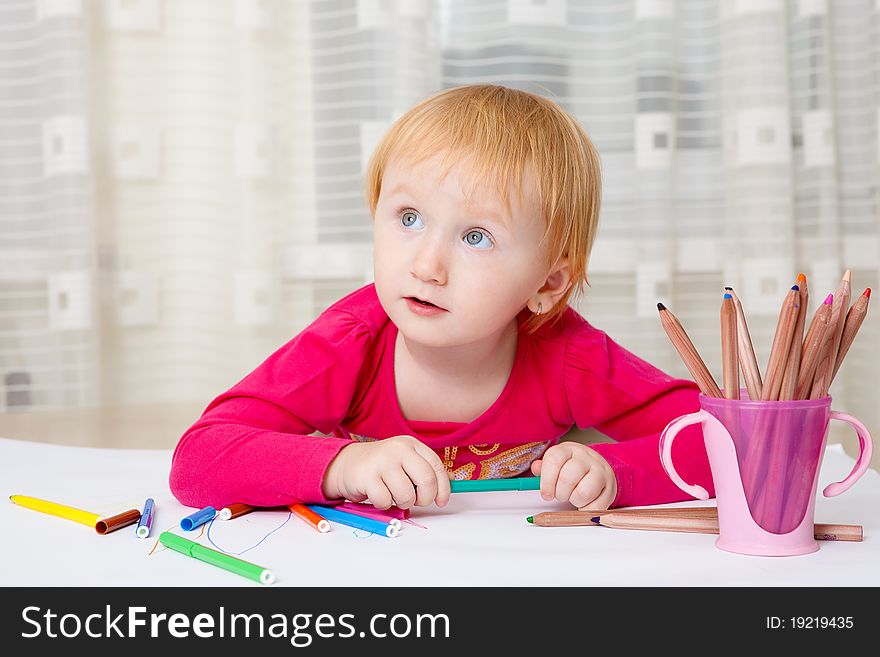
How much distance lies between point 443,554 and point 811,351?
0.24 meters

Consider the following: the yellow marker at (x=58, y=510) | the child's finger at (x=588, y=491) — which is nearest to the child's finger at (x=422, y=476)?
the child's finger at (x=588, y=491)

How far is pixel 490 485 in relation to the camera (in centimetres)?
71

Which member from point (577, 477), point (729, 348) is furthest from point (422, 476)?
point (729, 348)

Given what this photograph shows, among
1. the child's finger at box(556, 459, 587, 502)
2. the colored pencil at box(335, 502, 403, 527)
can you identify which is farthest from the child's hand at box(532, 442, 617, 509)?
the colored pencil at box(335, 502, 403, 527)

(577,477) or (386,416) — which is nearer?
(577,477)

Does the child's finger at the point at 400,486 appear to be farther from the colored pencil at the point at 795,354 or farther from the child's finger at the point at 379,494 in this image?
the colored pencil at the point at 795,354

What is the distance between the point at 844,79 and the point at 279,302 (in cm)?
115

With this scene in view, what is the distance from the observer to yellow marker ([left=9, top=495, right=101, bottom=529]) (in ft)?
2.12

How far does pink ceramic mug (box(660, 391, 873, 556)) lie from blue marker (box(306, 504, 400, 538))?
0.64 feet

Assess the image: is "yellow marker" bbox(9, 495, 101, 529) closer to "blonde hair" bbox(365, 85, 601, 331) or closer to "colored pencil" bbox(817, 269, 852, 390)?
"blonde hair" bbox(365, 85, 601, 331)

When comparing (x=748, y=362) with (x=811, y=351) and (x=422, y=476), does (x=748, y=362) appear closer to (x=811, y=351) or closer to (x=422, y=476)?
(x=811, y=351)


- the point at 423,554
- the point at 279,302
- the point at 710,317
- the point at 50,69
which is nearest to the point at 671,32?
A: the point at 710,317

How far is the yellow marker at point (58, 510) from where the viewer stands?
0.64m

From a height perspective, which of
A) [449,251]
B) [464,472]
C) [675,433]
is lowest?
[464,472]
